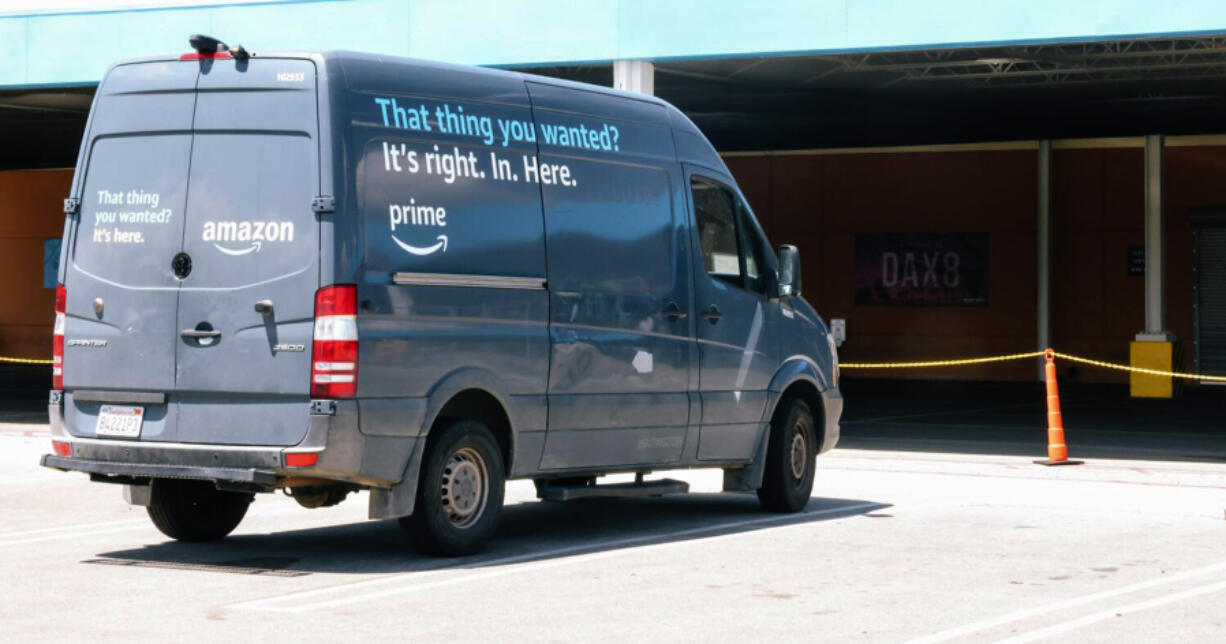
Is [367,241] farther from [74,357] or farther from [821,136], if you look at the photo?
[821,136]

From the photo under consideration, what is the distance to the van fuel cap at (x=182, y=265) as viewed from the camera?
987cm

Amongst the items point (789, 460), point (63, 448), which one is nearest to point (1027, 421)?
point (789, 460)

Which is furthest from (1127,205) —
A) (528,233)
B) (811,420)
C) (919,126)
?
(528,233)

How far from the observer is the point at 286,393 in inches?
374

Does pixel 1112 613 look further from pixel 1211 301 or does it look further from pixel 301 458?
pixel 1211 301

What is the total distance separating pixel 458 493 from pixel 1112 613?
3.63m

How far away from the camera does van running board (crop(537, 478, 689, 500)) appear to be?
1113cm

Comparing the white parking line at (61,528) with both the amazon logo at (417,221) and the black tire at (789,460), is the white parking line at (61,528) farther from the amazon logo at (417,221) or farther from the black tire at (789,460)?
the black tire at (789,460)

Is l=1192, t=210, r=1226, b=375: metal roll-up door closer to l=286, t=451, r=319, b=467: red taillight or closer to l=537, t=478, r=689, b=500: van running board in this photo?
l=537, t=478, r=689, b=500: van running board

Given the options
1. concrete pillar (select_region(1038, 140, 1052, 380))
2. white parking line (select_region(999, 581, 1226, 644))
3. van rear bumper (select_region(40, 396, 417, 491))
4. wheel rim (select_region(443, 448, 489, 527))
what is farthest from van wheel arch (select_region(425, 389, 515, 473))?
concrete pillar (select_region(1038, 140, 1052, 380))

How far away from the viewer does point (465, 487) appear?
1036 cm

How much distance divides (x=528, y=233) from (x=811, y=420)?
344 centimetres

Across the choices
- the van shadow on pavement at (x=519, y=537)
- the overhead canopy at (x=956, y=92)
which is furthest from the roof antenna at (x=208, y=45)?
the overhead canopy at (x=956, y=92)

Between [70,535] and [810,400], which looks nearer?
[70,535]
